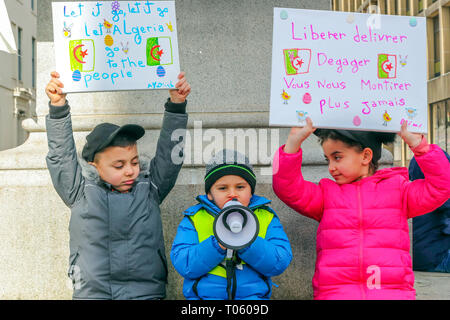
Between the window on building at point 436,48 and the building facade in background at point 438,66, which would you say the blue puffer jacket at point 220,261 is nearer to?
the building facade in background at point 438,66

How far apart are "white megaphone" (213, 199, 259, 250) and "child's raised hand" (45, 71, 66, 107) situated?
4.00ft

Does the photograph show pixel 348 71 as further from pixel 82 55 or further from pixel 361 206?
pixel 82 55

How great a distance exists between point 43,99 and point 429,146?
9.80ft

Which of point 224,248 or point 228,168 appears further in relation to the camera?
point 228,168

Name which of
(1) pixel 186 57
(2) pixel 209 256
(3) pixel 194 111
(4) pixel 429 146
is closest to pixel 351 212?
(4) pixel 429 146

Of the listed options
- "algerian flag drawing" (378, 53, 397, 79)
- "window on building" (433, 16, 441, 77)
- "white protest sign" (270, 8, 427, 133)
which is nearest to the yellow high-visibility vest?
"white protest sign" (270, 8, 427, 133)

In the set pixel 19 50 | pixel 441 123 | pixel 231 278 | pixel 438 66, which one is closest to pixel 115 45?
pixel 231 278

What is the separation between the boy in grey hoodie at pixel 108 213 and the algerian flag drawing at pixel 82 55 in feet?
0.47

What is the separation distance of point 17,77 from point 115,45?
29046 mm

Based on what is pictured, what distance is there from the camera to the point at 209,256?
272 centimetres

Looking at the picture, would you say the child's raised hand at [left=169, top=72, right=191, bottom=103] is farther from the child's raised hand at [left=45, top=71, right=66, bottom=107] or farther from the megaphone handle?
the megaphone handle

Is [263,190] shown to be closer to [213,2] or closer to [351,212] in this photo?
[351,212]

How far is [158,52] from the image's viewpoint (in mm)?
3238

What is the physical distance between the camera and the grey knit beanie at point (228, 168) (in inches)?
116
